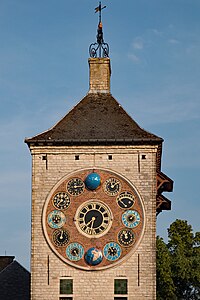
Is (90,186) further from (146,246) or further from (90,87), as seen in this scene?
(90,87)

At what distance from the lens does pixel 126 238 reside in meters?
35.8

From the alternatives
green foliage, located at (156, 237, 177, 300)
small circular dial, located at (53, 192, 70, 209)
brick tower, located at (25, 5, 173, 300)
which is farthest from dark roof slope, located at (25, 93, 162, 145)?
green foliage, located at (156, 237, 177, 300)

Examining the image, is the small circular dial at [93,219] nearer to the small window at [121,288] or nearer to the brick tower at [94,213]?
the brick tower at [94,213]

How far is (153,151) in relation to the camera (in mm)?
36625

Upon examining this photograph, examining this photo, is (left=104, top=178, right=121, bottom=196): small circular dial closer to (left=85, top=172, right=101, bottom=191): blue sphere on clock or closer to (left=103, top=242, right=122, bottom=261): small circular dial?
(left=85, top=172, right=101, bottom=191): blue sphere on clock

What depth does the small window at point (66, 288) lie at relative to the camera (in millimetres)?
35312

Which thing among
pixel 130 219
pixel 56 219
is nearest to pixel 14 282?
pixel 56 219

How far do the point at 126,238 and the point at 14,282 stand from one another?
22.4ft

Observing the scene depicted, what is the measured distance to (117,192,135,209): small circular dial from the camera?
36156 mm

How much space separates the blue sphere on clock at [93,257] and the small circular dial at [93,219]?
70 centimetres

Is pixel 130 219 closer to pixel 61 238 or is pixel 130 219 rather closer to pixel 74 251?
pixel 74 251

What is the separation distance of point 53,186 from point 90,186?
60.6 inches

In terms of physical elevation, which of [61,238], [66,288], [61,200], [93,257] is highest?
[61,200]

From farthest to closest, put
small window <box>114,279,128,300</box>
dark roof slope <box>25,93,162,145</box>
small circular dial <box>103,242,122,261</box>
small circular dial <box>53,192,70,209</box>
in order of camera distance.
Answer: dark roof slope <box>25,93,162,145</box> < small circular dial <box>53,192,70,209</box> < small circular dial <box>103,242,122,261</box> < small window <box>114,279,128,300</box>
